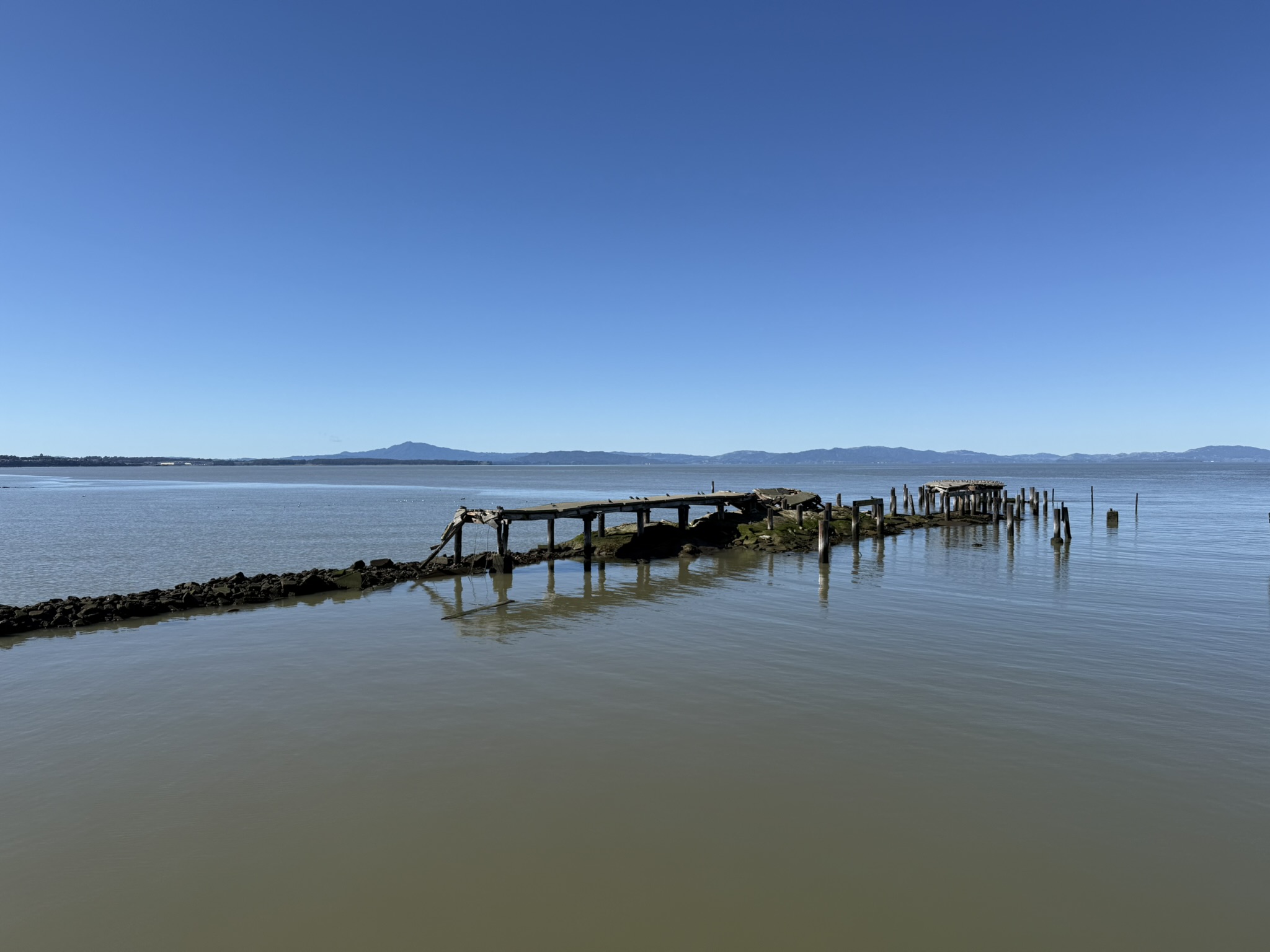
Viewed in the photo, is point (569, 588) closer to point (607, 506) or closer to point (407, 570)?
point (607, 506)

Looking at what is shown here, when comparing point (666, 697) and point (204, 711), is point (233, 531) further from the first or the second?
point (666, 697)

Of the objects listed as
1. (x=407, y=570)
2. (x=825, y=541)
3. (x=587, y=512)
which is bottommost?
(x=407, y=570)

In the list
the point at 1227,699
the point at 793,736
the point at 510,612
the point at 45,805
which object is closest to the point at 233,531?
the point at 510,612

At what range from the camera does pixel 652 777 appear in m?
9.26

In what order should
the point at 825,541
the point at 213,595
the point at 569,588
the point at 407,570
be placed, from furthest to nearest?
the point at 825,541 → the point at 407,570 → the point at 569,588 → the point at 213,595

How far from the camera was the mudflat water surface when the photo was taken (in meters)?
6.60

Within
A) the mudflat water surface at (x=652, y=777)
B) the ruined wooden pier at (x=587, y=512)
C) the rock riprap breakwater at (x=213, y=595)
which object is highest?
the ruined wooden pier at (x=587, y=512)

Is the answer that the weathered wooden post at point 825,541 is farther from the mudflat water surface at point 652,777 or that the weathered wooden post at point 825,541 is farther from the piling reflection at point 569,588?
the mudflat water surface at point 652,777

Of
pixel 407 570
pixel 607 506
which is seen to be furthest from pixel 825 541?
pixel 407 570

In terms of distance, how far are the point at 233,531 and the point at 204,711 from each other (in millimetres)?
36760

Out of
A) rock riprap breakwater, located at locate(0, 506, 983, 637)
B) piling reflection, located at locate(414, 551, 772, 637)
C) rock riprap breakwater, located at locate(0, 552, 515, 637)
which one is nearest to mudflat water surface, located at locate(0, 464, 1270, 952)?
piling reflection, located at locate(414, 551, 772, 637)

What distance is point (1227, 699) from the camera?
1144 cm

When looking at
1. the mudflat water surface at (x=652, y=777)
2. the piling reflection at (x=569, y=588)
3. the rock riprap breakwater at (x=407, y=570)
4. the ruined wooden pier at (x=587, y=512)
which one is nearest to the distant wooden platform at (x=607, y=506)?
the ruined wooden pier at (x=587, y=512)

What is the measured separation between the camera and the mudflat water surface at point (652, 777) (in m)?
6.60
